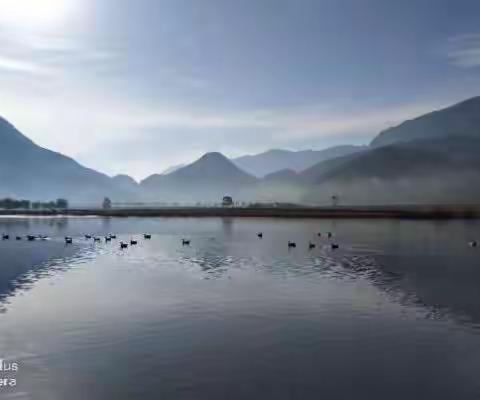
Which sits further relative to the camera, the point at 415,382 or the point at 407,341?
the point at 407,341

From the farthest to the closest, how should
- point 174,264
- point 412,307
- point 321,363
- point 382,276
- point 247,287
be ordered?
point 174,264 → point 382,276 → point 247,287 → point 412,307 → point 321,363

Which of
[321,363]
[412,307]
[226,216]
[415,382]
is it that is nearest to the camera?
[415,382]

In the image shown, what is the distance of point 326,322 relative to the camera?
91.7 feet

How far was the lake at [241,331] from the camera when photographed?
61.1 feet

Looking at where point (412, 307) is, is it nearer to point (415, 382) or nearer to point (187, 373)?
point (415, 382)

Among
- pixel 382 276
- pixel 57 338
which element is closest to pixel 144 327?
pixel 57 338

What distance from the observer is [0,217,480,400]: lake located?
733 inches

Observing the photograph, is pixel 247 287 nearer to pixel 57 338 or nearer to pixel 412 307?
pixel 412 307

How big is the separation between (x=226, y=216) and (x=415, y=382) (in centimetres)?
17476

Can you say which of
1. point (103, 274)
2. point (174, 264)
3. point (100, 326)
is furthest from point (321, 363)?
point (174, 264)

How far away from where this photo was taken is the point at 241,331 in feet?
85.5

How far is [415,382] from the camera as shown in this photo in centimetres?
1895

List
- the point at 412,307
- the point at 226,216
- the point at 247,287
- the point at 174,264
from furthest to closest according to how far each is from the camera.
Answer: the point at 226,216, the point at 174,264, the point at 247,287, the point at 412,307

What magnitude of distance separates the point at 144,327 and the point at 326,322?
10664 mm
